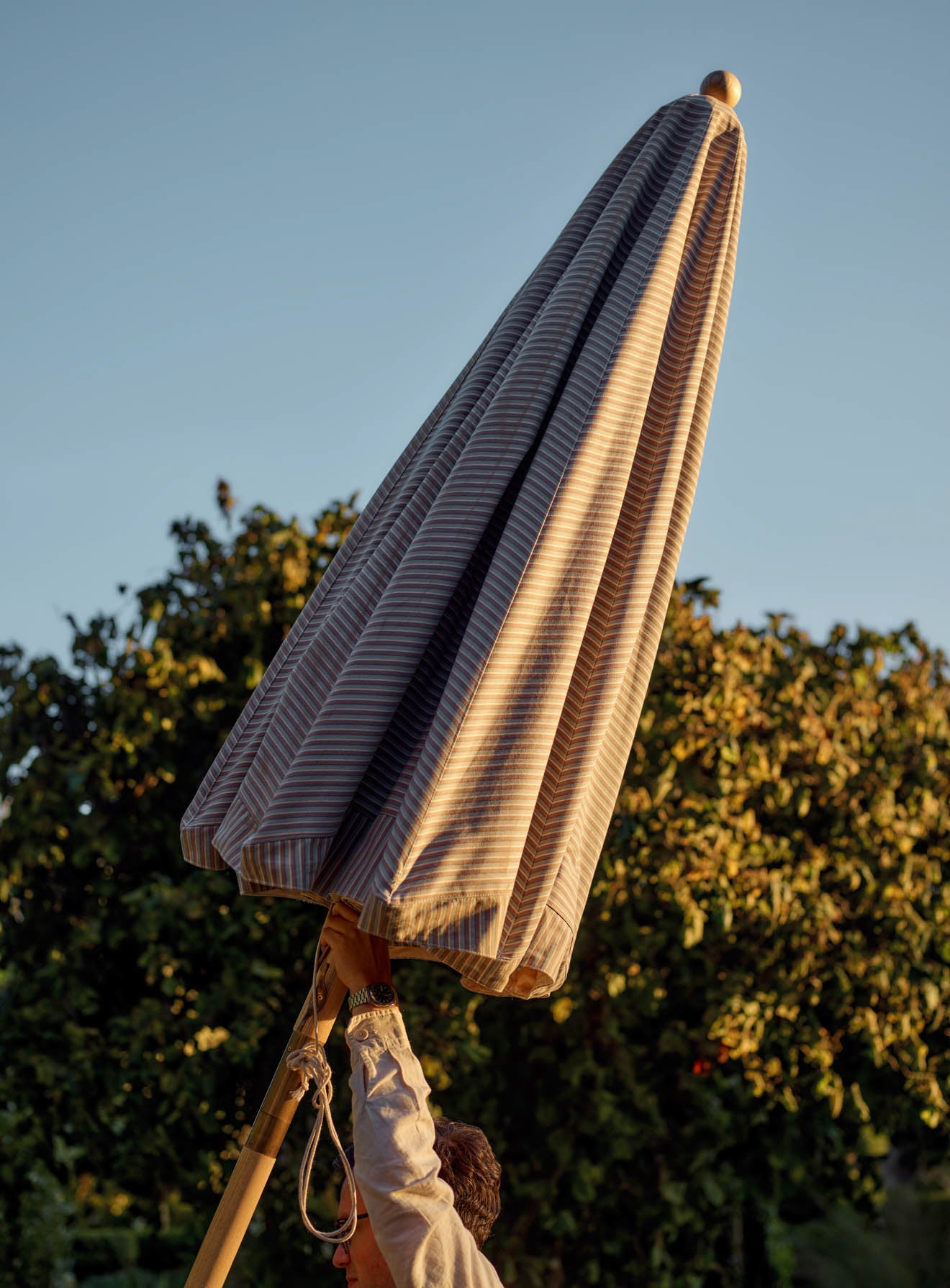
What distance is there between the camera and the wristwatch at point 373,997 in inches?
67.6

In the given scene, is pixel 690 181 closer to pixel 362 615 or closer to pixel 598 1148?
pixel 362 615

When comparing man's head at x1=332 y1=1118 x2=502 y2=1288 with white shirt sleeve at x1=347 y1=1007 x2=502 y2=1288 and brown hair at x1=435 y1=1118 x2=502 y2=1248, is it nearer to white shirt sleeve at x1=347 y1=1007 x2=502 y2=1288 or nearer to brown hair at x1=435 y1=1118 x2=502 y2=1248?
brown hair at x1=435 y1=1118 x2=502 y2=1248

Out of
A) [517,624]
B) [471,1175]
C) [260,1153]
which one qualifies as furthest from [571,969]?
[517,624]

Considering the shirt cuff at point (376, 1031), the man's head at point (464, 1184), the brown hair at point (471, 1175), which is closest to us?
the shirt cuff at point (376, 1031)

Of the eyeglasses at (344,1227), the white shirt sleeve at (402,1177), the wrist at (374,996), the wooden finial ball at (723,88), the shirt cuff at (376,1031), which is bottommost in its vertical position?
the eyeglasses at (344,1227)

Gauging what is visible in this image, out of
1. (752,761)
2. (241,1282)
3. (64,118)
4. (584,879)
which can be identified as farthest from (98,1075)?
(64,118)

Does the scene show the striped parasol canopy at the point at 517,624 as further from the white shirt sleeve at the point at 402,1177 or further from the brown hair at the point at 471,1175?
the brown hair at the point at 471,1175

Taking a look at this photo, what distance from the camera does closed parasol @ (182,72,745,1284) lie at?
59.4 inches

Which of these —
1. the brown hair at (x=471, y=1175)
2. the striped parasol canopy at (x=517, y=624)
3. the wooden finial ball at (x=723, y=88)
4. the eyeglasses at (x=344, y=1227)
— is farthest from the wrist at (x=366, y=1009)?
the wooden finial ball at (x=723, y=88)

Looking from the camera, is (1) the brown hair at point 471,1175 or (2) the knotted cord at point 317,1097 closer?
(2) the knotted cord at point 317,1097

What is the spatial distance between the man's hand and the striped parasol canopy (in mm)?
72

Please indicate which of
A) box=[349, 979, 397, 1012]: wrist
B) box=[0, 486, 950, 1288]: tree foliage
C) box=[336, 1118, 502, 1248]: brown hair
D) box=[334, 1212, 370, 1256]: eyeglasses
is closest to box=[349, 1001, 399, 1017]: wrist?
box=[349, 979, 397, 1012]: wrist

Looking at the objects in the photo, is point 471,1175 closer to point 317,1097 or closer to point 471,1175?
point 471,1175

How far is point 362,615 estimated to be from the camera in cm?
179
